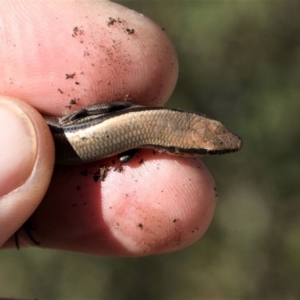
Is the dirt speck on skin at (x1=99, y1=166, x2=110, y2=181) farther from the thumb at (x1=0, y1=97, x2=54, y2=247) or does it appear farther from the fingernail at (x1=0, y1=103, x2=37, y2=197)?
the fingernail at (x1=0, y1=103, x2=37, y2=197)

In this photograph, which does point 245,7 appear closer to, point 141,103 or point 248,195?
point 248,195

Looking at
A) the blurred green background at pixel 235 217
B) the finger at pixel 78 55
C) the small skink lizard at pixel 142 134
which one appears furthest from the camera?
the blurred green background at pixel 235 217

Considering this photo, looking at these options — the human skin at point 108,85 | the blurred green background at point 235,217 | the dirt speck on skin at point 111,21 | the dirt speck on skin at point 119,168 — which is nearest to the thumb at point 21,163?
the human skin at point 108,85

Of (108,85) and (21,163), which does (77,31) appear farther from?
(21,163)

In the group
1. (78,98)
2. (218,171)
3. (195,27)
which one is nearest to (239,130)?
(218,171)

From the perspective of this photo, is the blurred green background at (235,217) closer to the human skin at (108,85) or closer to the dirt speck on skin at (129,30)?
the human skin at (108,85)

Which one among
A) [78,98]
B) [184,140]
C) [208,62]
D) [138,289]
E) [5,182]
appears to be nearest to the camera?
[5,182]
